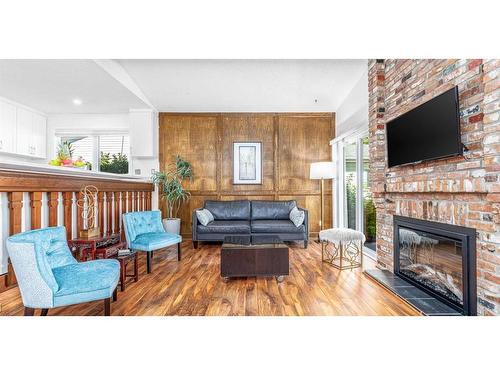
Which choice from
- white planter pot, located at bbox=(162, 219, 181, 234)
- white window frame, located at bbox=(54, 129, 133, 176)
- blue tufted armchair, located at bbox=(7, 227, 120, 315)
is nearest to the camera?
blue tufted armchair, located at bbox=(7, 227, 120, 315)

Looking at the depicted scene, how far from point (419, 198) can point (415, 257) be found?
0.65m

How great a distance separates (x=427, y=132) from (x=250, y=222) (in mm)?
3073

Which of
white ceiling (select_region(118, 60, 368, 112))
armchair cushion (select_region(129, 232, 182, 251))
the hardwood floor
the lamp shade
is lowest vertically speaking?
the hardwood floor

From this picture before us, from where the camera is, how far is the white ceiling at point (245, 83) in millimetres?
3961

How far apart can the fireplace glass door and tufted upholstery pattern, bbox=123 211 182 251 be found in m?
2.82

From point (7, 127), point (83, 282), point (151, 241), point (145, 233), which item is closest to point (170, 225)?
point (145, 233)

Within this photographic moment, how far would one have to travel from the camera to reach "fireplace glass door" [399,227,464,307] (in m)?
2.10

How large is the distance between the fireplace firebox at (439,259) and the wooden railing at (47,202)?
3.77 meters

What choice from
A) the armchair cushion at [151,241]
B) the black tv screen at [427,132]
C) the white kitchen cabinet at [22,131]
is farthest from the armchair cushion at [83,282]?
the white kitchen cabinet at [22,131]

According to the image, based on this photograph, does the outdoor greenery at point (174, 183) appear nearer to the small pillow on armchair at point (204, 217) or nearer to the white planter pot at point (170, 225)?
the white planter pot at point (170, 225)

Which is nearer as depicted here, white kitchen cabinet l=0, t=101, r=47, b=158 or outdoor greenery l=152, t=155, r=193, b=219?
white kitchen cabinet l=0, t=101, r=47, b=158

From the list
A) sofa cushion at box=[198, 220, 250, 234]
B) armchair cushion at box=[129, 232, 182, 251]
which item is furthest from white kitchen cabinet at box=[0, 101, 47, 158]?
sofa cushion at box=[198, 220, 250, 234]

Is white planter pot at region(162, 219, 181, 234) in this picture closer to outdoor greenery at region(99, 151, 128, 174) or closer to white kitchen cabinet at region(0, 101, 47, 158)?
outdoor greenery at region(99, 151, 128, 174)
